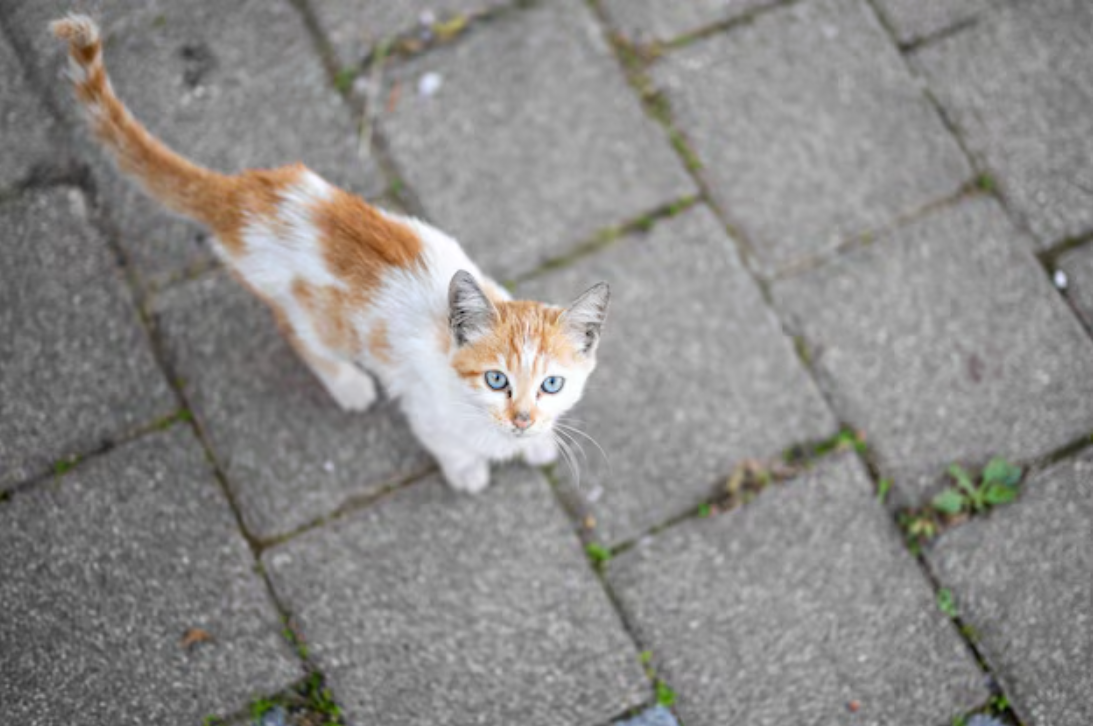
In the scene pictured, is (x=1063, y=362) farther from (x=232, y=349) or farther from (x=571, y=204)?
(x=232, y=349)

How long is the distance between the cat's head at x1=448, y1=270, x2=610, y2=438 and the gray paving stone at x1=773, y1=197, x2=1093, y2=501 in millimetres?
1066

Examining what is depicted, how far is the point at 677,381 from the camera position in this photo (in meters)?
2.83

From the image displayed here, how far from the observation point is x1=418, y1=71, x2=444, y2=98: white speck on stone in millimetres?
3055

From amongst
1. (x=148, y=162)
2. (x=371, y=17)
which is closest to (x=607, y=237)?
(x=371, y=17)

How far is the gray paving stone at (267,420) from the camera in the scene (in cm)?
268

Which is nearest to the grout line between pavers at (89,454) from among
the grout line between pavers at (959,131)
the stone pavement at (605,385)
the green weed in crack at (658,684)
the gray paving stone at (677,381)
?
the stone pavement at (605,385)

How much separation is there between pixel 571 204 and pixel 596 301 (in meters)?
1.00

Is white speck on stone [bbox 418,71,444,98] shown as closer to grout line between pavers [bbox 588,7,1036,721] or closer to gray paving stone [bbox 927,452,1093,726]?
grout line between pavers [bbox 588,7,1036,721]

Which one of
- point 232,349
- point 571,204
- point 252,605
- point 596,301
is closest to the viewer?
point 596,301

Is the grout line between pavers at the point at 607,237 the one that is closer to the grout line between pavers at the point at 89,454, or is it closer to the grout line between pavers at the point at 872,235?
the grout line between pavers at the point at 872,235

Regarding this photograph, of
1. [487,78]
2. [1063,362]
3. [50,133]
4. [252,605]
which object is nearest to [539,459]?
[252,605]

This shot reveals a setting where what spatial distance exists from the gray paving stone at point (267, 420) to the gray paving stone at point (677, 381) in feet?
1.99

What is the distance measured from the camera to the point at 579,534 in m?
2.69

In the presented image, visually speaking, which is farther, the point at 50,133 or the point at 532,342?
the point at 50,133
